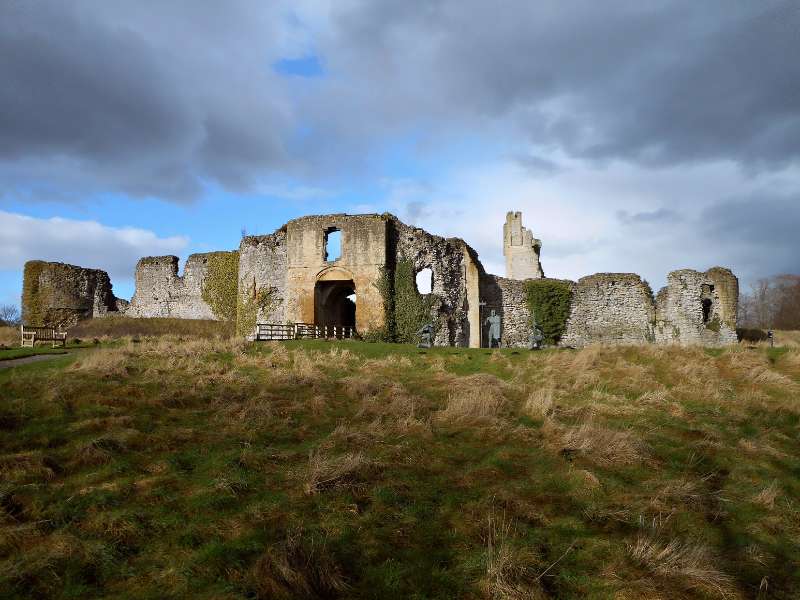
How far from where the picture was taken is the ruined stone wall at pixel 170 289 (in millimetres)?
36625

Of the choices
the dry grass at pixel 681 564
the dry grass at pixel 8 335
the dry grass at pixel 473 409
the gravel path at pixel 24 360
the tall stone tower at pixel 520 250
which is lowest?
the dry grass at pixel 681 564

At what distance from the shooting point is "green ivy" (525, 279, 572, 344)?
30016 mm

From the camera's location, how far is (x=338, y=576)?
17.2ft

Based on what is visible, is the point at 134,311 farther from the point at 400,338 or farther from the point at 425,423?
the point at 425,423

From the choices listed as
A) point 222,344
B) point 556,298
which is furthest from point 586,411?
point 556,298

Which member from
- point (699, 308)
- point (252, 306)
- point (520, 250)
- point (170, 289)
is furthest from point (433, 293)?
point (520, 250)

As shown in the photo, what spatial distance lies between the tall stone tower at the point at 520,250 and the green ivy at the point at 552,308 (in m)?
19.1

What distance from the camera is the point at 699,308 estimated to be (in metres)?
28.5

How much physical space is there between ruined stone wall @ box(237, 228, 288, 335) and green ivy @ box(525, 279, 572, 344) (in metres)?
14.0

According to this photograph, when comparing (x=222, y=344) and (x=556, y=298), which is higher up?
(x=556, y=298)

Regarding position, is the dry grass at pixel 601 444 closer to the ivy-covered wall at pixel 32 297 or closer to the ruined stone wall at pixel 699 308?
the ruined stone wall at pixel 699 308

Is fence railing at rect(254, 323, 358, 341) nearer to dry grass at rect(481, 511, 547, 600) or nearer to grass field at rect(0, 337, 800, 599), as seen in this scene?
grass field at rect(0, 337, 800, 599)

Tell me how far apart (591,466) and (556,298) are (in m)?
22.8

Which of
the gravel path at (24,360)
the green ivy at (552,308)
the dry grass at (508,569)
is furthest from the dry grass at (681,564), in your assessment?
the green ivy at (552,308)
